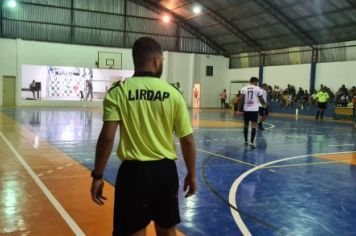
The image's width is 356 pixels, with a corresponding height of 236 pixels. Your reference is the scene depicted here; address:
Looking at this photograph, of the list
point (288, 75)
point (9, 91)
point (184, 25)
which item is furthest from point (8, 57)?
point (288, 75)

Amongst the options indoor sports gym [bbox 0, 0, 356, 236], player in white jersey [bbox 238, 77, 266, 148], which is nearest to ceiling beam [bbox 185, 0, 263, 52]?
indoor sports gym [bbox 0, 0, 356, 236]

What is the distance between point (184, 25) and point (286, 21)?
11.6 metres

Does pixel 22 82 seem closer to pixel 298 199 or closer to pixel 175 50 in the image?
pixel 175 50

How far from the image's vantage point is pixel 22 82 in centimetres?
3338

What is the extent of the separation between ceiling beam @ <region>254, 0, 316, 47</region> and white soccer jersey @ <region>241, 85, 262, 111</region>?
19.8 meters

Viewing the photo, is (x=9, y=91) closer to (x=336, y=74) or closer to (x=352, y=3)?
(x=336, y=74)

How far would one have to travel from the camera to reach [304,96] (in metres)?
30.2

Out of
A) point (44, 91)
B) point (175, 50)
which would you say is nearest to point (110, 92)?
point (44, 91)

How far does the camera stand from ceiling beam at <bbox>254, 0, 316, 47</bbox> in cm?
2970

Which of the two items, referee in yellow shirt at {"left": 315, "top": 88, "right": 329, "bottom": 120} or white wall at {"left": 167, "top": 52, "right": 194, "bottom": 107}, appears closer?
referee in yellow shirt at {"left": 315, "top": 88, "right": 329, "bottom": 120}

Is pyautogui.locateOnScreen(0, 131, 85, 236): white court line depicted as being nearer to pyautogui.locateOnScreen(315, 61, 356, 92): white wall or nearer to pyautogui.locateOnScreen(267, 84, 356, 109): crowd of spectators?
pyautogui.locateOnScreen(267, 84, 356, 109): crowd of spectators

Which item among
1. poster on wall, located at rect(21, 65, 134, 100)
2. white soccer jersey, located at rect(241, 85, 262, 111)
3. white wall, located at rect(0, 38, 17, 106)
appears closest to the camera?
white soccer jersey, located at rect(241, 85, 262, 111)

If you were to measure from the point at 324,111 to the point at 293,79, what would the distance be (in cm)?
540

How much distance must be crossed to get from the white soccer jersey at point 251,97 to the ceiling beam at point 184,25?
27.5m
